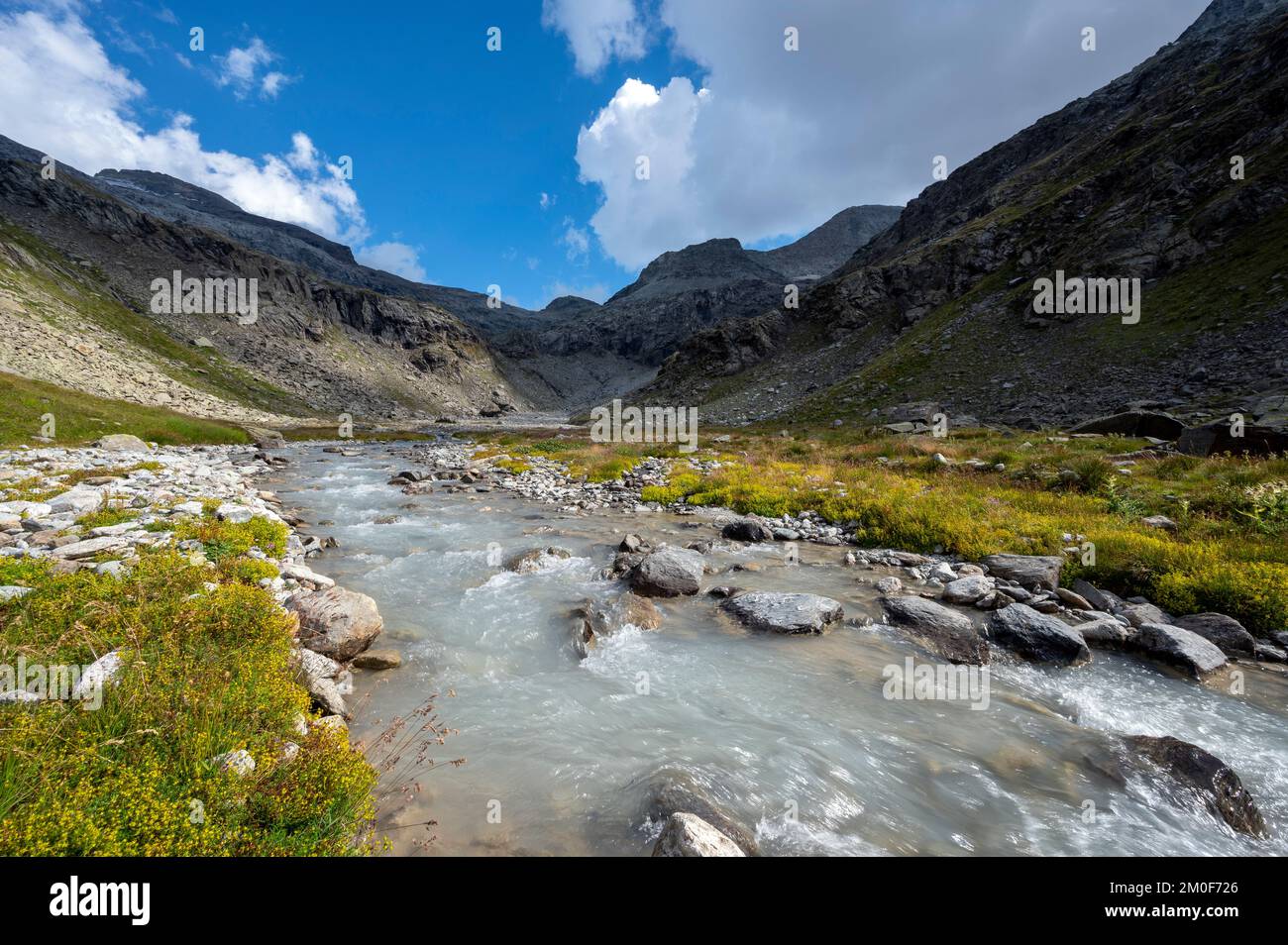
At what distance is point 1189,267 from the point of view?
1473 inches

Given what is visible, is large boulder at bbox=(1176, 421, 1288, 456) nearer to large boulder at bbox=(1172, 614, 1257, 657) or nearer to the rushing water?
large boulder at bbox=(1172, 614, 1257, 657)

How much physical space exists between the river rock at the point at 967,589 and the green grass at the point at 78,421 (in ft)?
121

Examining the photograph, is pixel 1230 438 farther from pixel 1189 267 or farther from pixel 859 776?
pixel 1189 267

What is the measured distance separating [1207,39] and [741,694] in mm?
117007

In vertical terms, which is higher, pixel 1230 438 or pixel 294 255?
pixel 294 255

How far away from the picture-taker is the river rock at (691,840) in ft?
11.6

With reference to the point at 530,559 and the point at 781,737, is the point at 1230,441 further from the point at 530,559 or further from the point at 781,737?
the point at 530,559

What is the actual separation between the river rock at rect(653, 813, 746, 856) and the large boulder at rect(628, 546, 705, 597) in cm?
588

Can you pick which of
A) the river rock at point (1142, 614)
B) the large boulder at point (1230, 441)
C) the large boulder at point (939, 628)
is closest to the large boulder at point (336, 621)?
the large boulder at point (939, 628)

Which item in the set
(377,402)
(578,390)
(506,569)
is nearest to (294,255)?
(578,390)

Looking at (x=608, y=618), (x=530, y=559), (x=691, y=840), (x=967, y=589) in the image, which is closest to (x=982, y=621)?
(x=967, y=589)

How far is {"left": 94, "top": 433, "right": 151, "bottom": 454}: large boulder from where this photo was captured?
25239 millimetres

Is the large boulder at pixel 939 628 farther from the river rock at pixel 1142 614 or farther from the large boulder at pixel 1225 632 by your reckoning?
the large boulder at pixel 1225 632

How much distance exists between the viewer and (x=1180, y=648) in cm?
678
